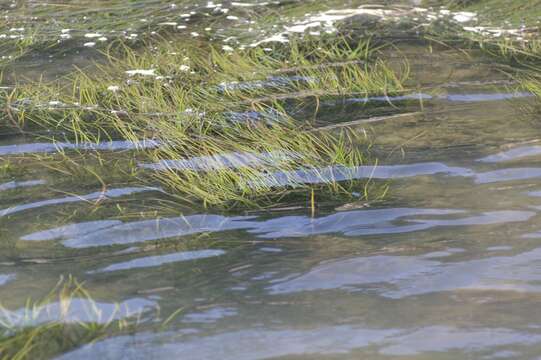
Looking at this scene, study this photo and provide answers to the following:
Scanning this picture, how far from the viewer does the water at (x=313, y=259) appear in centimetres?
245

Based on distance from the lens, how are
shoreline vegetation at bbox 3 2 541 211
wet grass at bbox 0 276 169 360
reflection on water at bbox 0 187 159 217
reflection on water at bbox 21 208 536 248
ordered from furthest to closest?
shoreline vegetation at bbox 3 2 541 211 → reflection on water at bbox 0 187 159 217 → reflection on water at bbox 21 208 536 248 → wet grass at bbox 0 276 169 360

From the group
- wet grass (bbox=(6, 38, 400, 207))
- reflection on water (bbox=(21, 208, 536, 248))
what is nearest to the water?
reflection on water (bbox=(21, 208, 536, 248))

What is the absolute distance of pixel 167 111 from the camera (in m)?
4.44

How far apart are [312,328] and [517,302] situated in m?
0.70

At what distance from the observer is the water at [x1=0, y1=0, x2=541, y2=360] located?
245 cm

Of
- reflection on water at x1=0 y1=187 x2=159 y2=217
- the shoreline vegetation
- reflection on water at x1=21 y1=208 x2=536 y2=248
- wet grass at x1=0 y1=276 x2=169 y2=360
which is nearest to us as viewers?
wet grass at x1=0 y1=276 x2=169 y2=360

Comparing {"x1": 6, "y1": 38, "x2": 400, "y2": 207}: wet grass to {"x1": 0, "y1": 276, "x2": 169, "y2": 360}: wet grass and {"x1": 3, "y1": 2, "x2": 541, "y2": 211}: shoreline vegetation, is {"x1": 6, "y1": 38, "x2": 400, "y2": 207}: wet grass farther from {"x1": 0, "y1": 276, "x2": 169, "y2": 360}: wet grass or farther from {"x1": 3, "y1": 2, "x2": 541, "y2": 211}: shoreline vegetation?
{"x1": 0, "y1": 276, "x2": 169, "y2": 360}: wet grass

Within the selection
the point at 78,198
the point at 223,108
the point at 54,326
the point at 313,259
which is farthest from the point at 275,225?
the point at 223,108

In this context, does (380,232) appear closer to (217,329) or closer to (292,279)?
(292,279)

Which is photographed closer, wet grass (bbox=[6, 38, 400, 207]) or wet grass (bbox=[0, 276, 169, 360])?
wet grass (bbox=[0, 276, 169, 360])

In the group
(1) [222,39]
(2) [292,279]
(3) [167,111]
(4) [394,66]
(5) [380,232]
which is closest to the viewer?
(2) [292,279]

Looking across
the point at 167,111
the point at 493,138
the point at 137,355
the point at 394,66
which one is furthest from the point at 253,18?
the point at 137,355

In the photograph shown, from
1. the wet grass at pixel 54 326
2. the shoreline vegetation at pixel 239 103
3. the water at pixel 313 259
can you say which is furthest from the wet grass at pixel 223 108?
the wet grass at pixel 54 326

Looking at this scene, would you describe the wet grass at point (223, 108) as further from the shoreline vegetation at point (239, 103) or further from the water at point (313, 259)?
the water at point (313, 259)
